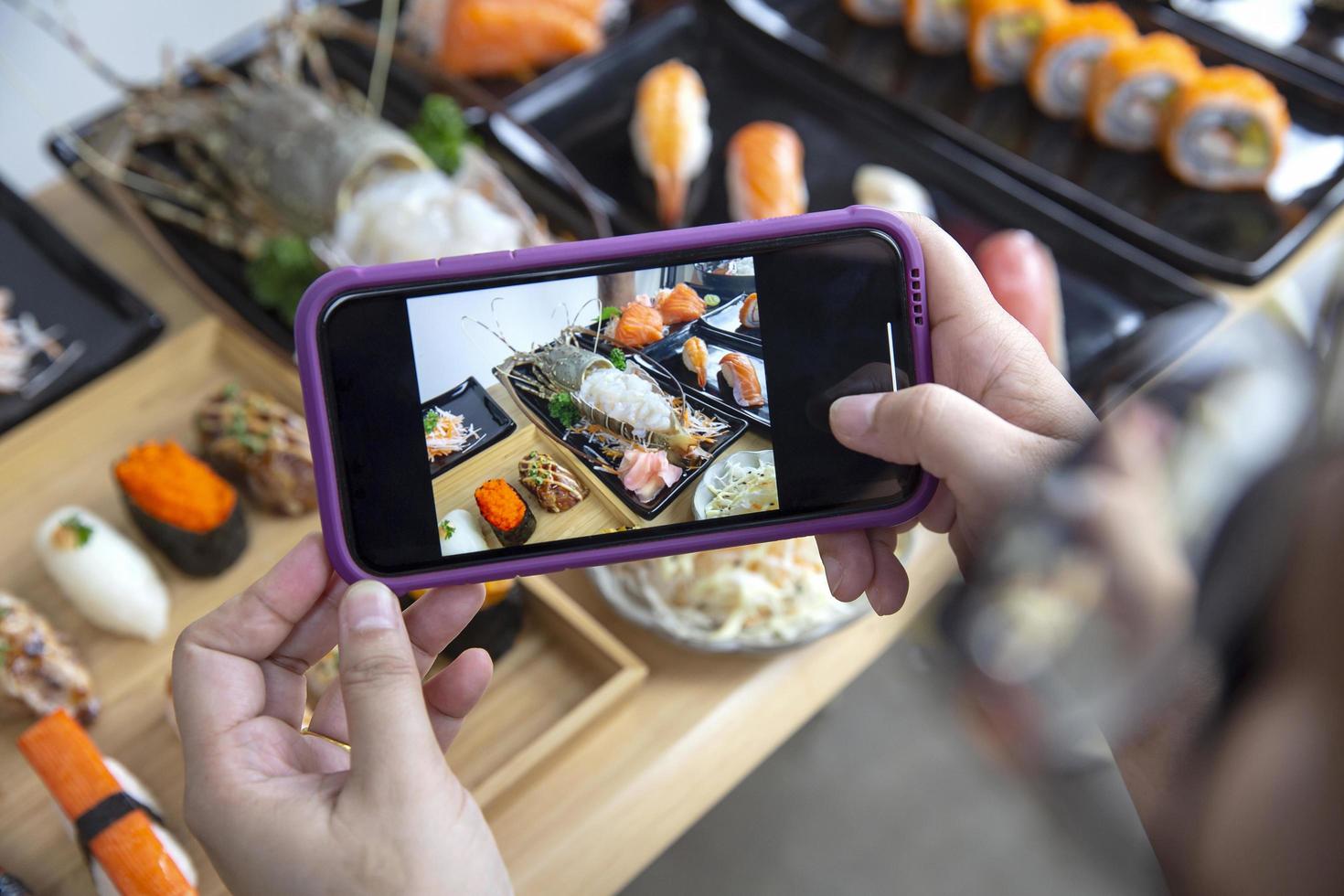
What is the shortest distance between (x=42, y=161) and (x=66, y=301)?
114 cm

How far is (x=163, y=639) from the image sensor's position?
1.14 metres

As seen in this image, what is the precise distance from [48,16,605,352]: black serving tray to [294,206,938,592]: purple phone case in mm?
678

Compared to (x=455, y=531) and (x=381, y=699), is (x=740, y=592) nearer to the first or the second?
(x=455, y=531)

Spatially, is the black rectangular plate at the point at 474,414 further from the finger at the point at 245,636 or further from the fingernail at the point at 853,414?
the fingernail at the point at 853,414

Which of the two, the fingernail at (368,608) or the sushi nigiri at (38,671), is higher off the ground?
the fingernail at (368,608)

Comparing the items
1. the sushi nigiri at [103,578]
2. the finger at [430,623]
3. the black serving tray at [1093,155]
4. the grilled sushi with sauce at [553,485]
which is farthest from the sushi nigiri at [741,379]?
the black serving tray at [1093,155]

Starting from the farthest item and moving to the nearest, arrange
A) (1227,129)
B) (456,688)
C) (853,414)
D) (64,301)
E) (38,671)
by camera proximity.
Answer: (1227,129)
(64,301)
(38,671)
(456,688)
(853,414)

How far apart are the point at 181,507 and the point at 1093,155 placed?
1606 millimetres

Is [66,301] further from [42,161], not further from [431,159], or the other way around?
[42,161]

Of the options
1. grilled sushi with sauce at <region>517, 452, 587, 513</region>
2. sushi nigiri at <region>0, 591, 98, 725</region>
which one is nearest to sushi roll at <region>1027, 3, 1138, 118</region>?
grilled sushi with sauce at <region>517, 452, 587, 513</region>

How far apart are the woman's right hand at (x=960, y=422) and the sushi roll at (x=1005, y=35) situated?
→ 115 cm

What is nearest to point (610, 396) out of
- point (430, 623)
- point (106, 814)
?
point (430, 623)

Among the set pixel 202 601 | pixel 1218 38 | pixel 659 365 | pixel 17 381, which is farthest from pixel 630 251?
pixel 1218 38

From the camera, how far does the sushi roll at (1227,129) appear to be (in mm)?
1549
